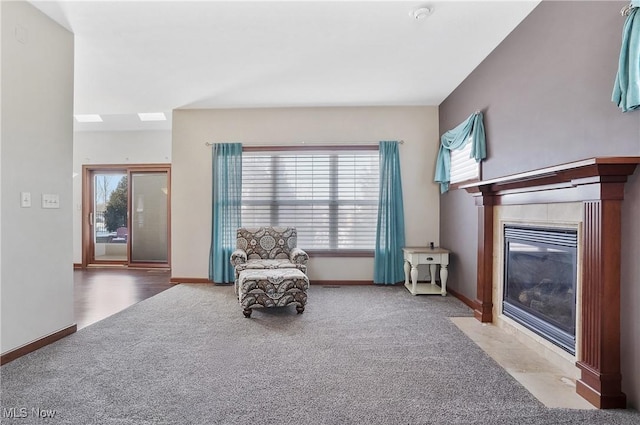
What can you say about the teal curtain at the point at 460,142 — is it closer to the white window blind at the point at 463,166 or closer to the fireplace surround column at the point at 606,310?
the white window blind at the point at 463,166

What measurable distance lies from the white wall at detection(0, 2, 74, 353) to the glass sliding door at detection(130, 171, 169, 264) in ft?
11.6

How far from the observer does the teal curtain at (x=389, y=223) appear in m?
4.64

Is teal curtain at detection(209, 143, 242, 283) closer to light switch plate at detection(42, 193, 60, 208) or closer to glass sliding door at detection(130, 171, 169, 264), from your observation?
glass sliding door at detection(130, 171, 169, 264)

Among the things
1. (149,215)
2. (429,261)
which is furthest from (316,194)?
(149,215)

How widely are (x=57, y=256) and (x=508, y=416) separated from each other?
3.36 metres

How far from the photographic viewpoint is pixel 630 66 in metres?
1.60

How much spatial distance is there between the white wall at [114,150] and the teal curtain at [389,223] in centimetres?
413

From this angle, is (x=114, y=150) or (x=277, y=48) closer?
(x=277, y=48)

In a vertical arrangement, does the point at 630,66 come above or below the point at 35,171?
above

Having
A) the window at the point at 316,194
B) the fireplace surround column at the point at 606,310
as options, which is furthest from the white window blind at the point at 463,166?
the fireplace surround column at the point at 606,310

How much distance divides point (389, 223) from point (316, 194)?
1.15m

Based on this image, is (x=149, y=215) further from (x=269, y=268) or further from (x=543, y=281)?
(x=543, y=281)

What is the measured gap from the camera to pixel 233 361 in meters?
2.26

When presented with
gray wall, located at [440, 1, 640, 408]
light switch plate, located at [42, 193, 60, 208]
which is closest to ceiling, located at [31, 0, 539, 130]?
gray wall, located at [440, 1, 640, 408]
